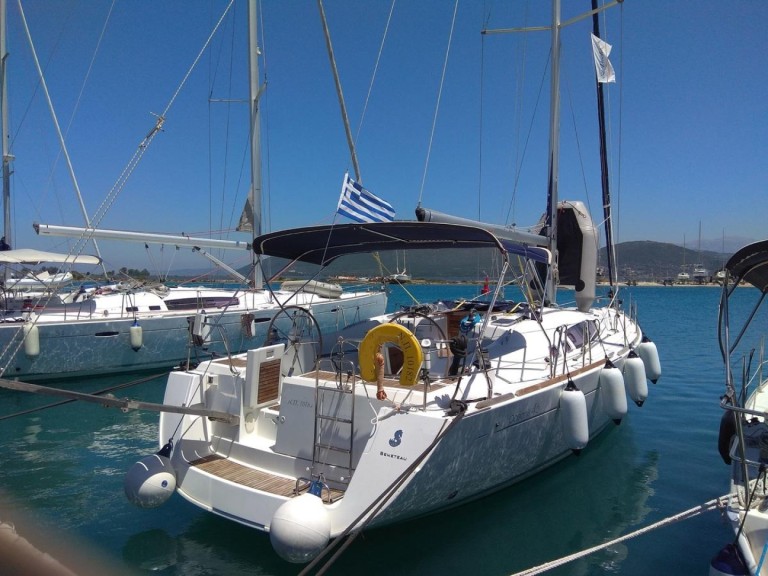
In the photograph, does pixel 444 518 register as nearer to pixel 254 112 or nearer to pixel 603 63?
pixel 603 63

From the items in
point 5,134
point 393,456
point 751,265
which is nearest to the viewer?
point 393,456

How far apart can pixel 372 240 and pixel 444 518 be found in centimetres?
366

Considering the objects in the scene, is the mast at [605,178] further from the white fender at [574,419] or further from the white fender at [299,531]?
the white fender at [299,531]

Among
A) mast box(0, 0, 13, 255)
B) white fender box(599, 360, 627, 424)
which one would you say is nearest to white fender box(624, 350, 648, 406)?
white fender box(599, 360, 627, 424)

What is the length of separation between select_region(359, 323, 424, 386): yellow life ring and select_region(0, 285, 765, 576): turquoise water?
1.63 m

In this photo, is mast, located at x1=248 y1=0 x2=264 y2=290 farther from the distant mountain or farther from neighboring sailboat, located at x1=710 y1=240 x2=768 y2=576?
the distant mountain

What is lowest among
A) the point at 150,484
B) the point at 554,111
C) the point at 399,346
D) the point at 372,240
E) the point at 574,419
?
the point at 150,484

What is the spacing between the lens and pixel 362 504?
479cm

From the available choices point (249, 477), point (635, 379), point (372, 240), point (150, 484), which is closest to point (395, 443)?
point (249, 477)

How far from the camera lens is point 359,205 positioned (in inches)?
298

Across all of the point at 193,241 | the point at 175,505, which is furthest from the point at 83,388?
the point at 175,505

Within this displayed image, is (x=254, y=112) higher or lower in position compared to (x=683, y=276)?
higher

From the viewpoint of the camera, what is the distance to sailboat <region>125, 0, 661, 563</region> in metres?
4.95

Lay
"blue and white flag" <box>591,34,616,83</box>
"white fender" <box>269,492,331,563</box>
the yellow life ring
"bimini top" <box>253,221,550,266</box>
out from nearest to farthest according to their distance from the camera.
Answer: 1. "white fender" <box>269,492,331,563</box>
2. the yellow life ring
3. "bimini top" <box>253,221,550,266</box>
4. "blue and white flag" <box>591,34,616,83</box>
